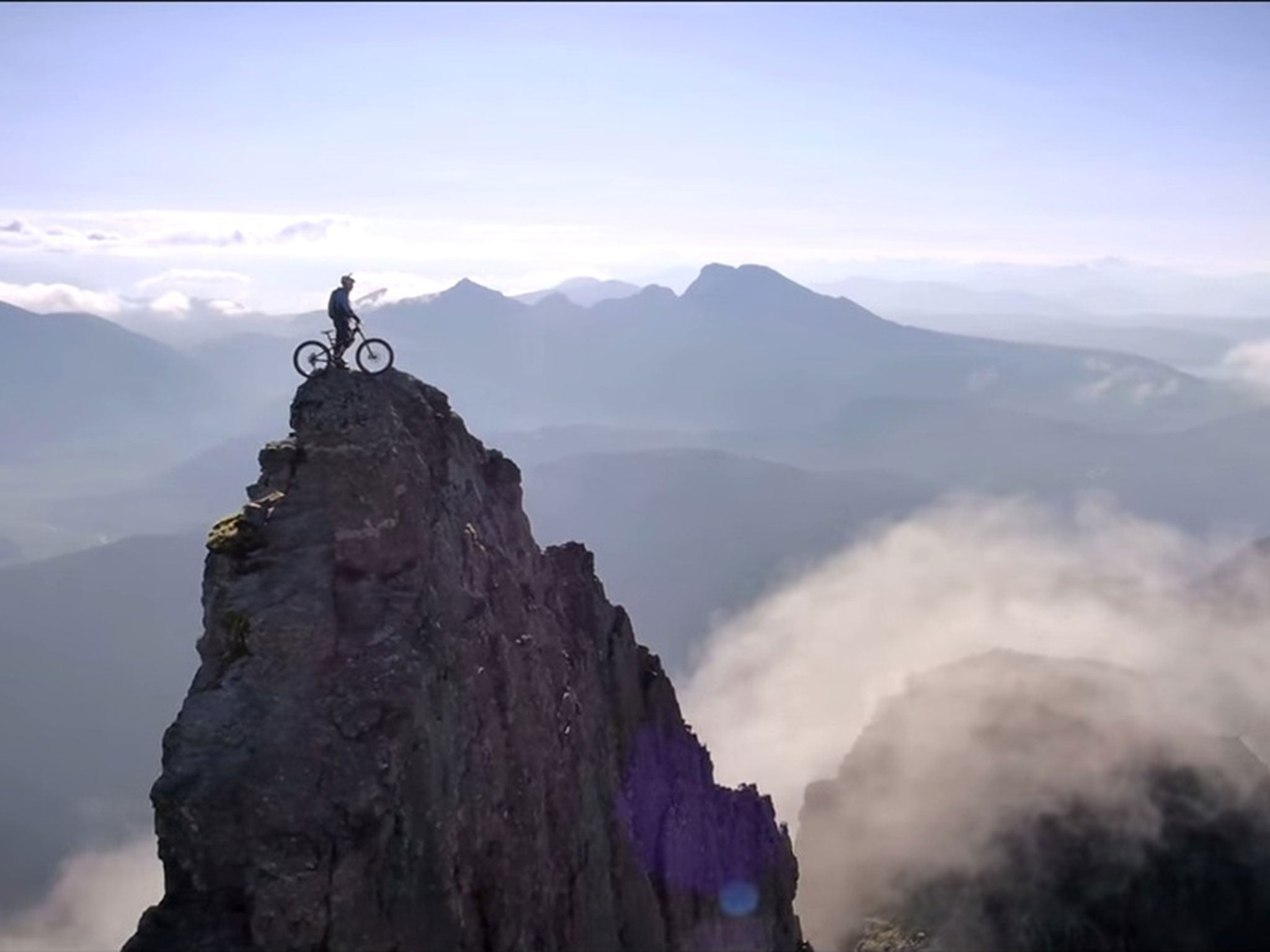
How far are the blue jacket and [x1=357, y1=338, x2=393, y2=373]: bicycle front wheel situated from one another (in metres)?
1.20

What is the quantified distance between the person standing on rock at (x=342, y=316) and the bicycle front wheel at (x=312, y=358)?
0.56m

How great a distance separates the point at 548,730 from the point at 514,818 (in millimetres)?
4065

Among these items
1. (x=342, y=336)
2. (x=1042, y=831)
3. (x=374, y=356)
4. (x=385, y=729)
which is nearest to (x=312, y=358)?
(x=342, y=336)

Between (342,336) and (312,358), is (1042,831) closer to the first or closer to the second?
(342,336)

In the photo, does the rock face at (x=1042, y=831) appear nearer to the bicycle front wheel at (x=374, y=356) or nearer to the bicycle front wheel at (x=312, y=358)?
the bicycle front wheel at (x=374, y=356)

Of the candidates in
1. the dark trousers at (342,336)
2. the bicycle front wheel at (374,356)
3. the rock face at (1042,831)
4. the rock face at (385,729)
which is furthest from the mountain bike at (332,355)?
the rock face at (1042,831)

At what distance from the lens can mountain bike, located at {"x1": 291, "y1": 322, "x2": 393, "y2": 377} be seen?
35.4 meters

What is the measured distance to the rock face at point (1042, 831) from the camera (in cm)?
8244

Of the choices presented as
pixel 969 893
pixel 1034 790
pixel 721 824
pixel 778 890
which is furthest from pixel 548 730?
pixel 1034 790

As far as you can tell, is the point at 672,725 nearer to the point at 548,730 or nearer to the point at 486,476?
the point at 548,730

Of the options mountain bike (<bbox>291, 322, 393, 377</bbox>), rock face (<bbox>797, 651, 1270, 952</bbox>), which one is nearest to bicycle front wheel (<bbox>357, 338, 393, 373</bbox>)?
mountain bike (<bbox>291, 322, 393, 377</bbox>)

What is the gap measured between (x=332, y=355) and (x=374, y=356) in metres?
2.71

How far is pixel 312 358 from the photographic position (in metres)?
36.3

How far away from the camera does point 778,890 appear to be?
178 feet
